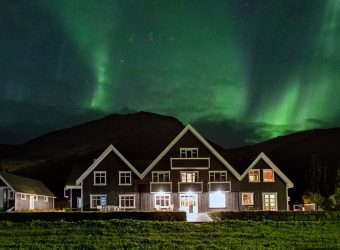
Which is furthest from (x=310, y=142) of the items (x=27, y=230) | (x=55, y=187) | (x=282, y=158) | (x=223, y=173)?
(x=27, y=230)

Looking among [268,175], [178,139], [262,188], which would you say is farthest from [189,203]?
[268,175]

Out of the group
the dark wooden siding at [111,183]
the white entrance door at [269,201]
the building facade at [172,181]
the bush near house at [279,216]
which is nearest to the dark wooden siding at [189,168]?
the building facade at [172,181]

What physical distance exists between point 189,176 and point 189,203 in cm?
281

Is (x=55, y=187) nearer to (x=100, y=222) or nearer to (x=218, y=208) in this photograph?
(x=218, y=208)

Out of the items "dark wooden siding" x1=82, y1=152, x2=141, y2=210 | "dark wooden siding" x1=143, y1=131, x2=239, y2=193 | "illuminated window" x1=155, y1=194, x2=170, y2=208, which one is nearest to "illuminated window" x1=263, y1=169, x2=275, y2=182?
"dark wooden siding" x1=143, y1=131, x2=239, y2=193

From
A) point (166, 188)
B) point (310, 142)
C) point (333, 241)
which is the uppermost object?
point (310, 142)

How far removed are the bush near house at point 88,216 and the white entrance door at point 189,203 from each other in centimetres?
1399

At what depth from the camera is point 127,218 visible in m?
56.7

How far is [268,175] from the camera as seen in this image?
240 feet

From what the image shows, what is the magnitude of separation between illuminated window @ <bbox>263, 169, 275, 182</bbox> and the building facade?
2.25 meters

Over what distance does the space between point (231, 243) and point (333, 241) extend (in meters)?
7.69

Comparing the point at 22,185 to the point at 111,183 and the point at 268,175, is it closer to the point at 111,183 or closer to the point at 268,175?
the point at 111,183

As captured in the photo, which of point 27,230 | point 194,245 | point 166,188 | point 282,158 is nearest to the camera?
point 194,245

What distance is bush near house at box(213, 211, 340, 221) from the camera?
191 feet
